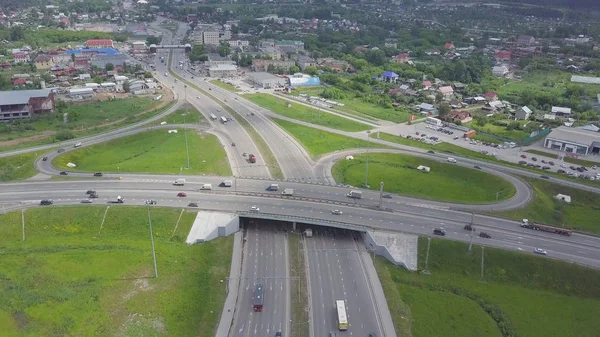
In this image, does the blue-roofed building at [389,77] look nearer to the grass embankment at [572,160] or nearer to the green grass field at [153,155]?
the grass embankment at [572,160]

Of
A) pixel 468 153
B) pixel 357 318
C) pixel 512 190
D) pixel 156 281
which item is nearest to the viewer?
pixel 357 318

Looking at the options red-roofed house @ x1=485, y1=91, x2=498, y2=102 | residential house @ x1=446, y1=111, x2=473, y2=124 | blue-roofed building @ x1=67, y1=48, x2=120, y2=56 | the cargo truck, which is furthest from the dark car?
blue-roofed building @ x1=67, y1=48, x2=120, y2=56

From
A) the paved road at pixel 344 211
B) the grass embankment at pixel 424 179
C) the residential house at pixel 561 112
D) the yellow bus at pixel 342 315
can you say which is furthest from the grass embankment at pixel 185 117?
the residential house at pixel 561 112

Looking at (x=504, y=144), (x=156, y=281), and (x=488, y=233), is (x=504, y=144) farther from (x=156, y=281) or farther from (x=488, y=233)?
(x=156, y=281)

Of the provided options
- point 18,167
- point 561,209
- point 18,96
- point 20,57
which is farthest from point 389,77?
point 20,57

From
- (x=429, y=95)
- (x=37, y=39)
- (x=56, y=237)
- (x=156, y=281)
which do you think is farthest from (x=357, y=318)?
(x=37, y=39)
